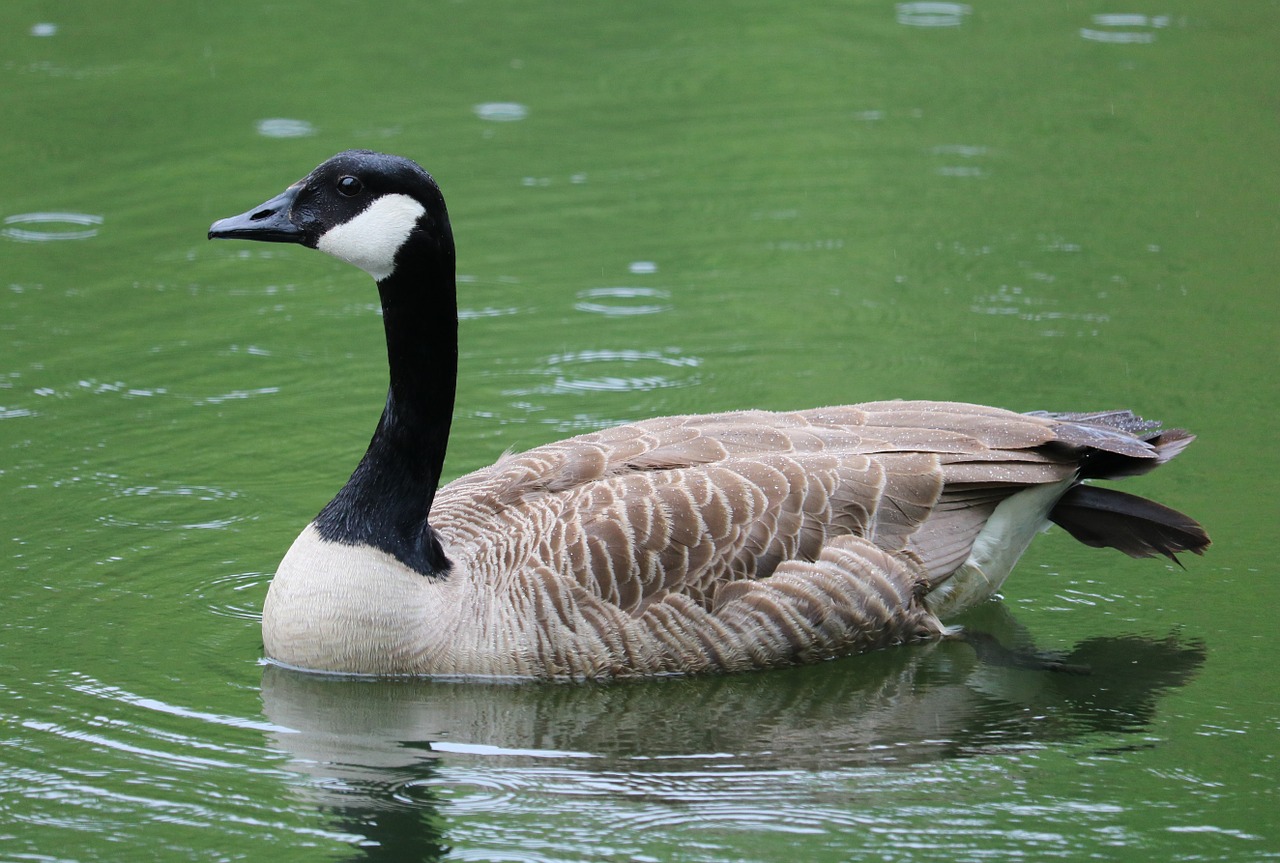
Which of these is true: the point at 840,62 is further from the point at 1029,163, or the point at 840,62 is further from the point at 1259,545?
the point at 1259,545

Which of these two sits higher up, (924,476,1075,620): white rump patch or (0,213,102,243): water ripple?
(0,213,102,243): water ripple

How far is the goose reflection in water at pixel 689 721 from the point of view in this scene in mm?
7055

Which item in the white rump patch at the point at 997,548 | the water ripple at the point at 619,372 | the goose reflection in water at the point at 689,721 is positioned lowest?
the goose reflection in water at the point at 689,721

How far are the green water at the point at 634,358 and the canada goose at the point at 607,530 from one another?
23 centimetres

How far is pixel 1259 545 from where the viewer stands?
9.30m

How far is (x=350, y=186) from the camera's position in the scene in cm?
785

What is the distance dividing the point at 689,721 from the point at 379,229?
269 centimetres

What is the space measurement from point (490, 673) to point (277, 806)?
1.50m

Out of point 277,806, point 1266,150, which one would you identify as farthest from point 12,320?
point 1266,150

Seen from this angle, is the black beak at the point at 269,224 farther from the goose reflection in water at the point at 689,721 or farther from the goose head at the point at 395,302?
the goose reflection in water at the point at 689,721

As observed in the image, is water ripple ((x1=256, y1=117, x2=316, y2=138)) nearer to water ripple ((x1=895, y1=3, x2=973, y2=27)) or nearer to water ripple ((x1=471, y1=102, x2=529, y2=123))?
water ripple ((x1=471, y1=102, x2=529, y2=123))

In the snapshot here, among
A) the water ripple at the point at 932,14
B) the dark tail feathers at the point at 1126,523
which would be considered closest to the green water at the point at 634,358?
the water ripple at the point at 932,14

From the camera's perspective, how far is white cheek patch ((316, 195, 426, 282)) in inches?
308

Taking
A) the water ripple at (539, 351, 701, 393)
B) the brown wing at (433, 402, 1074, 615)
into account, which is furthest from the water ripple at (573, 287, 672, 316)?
the brown wing at (433, 402, 1074, 615)
